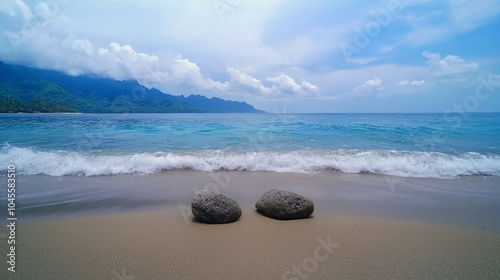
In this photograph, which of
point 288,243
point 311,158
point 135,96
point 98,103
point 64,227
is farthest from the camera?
point 135,96

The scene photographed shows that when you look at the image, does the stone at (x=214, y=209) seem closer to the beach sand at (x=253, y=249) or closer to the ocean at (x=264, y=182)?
the beach sand at (x=253, y=249)

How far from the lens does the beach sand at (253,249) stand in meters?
3.28

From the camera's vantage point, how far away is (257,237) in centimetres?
433

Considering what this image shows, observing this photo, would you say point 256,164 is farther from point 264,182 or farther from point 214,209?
point 214,209

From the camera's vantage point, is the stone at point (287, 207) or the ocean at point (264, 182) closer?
the stone at point (287, 207)

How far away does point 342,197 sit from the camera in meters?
6.72

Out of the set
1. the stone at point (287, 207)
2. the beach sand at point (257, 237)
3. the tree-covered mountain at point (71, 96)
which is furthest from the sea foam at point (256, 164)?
the tree-covered mountain at point (71, 96)

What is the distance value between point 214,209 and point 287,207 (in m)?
1.60

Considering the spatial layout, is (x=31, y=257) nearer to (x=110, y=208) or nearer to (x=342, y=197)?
(x=110, y=208)

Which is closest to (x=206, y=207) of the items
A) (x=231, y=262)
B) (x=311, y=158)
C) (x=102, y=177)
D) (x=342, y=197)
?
(x=231, y=262)

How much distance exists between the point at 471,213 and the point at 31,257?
8877mm

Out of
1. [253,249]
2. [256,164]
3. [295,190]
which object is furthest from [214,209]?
[256,164]

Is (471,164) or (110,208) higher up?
(471,164)

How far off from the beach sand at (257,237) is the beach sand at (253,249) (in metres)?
0.02
